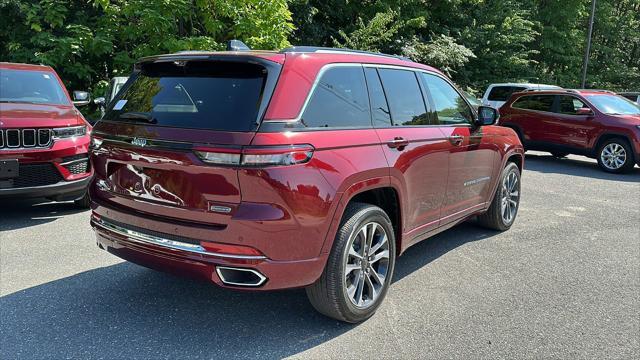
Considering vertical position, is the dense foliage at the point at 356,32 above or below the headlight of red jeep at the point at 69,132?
above

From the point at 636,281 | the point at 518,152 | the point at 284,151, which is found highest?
the point at 284,151

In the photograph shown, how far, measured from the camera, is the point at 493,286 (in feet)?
13.7

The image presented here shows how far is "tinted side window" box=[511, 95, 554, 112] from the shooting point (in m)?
11.9

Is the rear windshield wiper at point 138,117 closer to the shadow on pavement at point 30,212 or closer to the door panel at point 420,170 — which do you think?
the door panel at point 420,170

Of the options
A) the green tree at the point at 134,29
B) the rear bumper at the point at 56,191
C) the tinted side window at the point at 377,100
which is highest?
the green tree at the point at 134,29

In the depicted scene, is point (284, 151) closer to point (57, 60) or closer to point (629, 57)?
point (57, 60)

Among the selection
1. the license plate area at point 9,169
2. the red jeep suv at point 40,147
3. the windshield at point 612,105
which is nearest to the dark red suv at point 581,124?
the windshield at point 612,105

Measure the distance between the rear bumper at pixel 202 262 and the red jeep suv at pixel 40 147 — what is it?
3.03 m

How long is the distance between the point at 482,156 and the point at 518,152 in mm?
1099

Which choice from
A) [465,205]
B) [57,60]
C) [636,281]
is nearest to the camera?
[636,281]

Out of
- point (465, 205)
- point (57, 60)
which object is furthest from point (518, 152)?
point (57, 60)

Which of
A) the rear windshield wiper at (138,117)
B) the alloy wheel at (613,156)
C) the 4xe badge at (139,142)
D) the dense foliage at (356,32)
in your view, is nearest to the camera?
the 4xe badge at (139,142)

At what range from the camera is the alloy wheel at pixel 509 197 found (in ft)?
18.6

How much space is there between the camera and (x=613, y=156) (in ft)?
35.1
